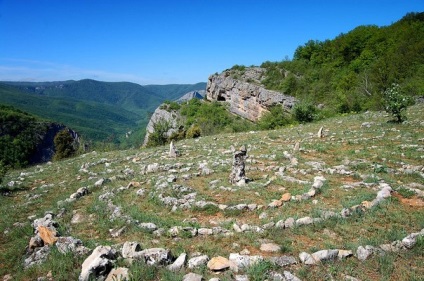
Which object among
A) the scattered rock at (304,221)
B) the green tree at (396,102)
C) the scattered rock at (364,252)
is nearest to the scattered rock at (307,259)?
the scattered rock at (364,252)

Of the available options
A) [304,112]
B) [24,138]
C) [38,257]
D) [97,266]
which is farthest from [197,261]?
[24,138]

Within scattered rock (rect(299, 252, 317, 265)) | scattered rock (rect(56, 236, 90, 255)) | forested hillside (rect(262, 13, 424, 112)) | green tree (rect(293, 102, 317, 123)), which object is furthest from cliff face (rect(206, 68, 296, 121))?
scattered rock (rect(56, 236, 90, 255))

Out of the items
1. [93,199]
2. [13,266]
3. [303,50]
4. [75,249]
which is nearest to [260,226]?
[75,249]

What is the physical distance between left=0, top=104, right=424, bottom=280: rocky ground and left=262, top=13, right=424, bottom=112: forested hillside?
34.5 meters

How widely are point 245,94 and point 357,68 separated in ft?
109

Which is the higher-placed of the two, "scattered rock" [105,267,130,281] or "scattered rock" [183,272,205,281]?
"scattered rock" [183,272,205,281]

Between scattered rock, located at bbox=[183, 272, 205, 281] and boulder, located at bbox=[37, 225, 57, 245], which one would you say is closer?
scattered rock, located at bbox=[183, 272, 205, 281]

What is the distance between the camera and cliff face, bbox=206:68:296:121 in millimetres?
81975

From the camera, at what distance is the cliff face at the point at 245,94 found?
82.0 m

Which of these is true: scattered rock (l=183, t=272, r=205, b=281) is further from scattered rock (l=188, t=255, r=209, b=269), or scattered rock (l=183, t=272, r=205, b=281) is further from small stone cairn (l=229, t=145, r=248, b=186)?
small stone cairn (l=229, t=145, r=248, b=186)

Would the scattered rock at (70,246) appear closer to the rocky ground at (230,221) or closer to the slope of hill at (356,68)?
the rocky ground at (230,221)

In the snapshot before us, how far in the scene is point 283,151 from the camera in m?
19.8

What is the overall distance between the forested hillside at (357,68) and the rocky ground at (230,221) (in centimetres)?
3445

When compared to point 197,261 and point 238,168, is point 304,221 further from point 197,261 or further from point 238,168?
point 238,168
